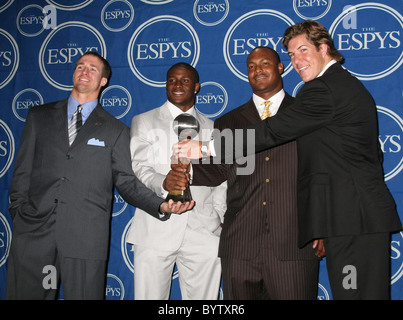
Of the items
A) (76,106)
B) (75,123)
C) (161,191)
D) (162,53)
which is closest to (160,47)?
(162,53)

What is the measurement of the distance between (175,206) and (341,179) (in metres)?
0.91

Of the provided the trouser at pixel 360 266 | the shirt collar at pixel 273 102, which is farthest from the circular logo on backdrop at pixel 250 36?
the trouser at pixel 360 266

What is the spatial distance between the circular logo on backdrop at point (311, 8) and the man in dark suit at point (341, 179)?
42.8 inches

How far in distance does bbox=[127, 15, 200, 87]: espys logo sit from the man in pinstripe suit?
128 cm

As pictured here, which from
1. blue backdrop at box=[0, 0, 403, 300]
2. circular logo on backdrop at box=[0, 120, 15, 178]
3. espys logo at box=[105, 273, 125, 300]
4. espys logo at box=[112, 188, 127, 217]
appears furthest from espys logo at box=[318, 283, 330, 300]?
circular logo on backdrop at box=[0, 120, 15, 178]

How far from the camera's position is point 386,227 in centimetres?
169

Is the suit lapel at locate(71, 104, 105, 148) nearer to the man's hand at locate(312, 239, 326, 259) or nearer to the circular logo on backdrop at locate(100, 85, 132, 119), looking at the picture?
the circular logo on backdrop at locate(100, 85, 132, 119)

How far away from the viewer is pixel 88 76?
2438mm

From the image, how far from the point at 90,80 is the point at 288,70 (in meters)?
A: 1.47

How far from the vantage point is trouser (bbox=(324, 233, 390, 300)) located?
1664mm

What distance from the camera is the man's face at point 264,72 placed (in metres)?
2.27

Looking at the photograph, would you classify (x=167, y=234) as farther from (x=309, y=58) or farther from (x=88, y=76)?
(x=309, y=58)
